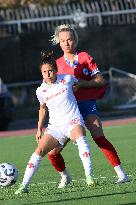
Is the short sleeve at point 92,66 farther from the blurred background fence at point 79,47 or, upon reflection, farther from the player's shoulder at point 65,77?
the blurred background fence at point 79,47

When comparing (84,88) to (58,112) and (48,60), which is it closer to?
(58,112)

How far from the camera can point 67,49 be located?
37.0ft

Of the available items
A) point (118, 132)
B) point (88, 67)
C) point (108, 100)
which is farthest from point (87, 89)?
point (108, 100)

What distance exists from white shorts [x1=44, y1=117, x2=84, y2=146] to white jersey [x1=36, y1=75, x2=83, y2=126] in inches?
1.3

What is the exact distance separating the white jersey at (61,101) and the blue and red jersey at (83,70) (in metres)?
0.39

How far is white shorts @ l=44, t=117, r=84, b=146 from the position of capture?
10906mm

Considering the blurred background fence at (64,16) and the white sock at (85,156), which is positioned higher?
the white sock at (85,156)

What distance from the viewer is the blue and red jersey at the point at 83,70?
11.4m

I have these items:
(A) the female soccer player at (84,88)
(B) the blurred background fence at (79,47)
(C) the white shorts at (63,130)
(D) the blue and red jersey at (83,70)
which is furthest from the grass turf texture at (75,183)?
(B) the blurred background fence at (79,47)

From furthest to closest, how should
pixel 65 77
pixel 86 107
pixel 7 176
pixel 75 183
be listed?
pixel 75 183, pixel 86 107, pixel 65 77, pixel 7 176

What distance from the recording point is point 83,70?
1141 cm

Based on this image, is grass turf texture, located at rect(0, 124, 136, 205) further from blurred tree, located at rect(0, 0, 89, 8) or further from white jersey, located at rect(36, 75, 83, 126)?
blurred tree, located at rect(0, 0, 89, 8)

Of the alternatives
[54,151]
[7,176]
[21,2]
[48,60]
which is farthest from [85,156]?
[21,2]

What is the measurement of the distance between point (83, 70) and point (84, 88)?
0.81 ft
